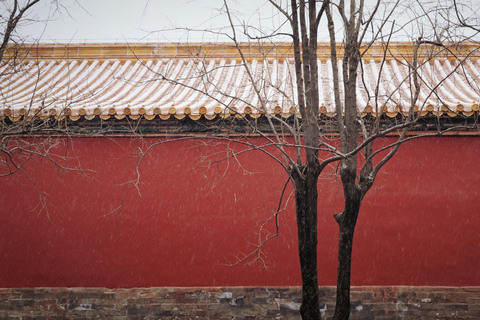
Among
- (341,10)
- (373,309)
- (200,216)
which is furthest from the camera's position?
(200,216)

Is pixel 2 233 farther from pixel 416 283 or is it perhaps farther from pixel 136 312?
pixel 416 283

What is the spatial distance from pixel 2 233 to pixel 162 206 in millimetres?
1971

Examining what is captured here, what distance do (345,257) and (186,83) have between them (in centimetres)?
390

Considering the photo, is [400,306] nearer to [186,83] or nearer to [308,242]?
[308,242]

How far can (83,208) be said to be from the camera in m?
4.70

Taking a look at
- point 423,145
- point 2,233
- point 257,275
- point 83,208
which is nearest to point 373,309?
point 257,275

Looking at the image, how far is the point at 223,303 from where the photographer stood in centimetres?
438

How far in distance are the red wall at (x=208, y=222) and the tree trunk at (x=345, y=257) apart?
1.98 m

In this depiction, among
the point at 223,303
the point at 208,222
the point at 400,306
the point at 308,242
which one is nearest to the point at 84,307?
the point at 223,303

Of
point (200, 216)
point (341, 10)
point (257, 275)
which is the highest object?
point (341, 10)

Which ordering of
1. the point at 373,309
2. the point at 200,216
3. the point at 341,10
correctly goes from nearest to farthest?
the point at 341,10, the point at 373,309, the point at 200,216

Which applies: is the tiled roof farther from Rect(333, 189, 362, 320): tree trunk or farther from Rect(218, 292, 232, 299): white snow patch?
Rect(218, 292, 232, 299): white snow patch

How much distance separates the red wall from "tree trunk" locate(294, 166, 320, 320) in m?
1.96

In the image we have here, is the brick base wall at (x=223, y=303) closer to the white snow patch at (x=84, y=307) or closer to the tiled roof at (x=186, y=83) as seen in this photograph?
the white snow patch at (x=84, y=307)
